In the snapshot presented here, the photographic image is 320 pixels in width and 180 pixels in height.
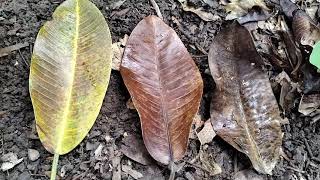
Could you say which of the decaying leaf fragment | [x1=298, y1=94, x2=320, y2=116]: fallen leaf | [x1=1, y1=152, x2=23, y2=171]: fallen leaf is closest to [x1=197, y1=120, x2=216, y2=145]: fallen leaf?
the decaying leaf fragment

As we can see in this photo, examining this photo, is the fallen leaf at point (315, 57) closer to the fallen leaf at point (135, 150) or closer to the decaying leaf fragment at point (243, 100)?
the decaying leaf fragment at point (243, 100)

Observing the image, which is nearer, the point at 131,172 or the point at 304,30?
the point at 131,172

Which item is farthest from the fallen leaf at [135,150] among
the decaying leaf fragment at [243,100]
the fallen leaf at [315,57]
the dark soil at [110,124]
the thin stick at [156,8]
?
the fallen leaf at [315,57]

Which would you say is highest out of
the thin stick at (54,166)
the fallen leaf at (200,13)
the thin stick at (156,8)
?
the thin stick at (156,8)

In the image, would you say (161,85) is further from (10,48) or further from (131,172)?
(10,48)

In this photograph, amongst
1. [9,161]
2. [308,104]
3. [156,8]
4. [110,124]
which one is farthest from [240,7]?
[9,161]
